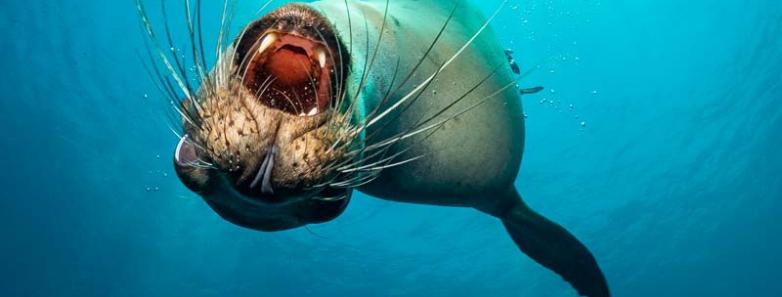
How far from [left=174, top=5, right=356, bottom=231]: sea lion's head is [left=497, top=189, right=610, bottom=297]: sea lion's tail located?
129 inches

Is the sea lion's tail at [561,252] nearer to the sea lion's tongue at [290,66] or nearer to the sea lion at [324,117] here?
the sea lion at [324,117]

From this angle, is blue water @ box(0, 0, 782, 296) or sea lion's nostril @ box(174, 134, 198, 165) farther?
blue water @ box(0, 0, 782, 296)

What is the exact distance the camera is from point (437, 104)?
2229mm

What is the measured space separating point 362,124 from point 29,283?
3923cm

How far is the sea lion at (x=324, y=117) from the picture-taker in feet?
4.42

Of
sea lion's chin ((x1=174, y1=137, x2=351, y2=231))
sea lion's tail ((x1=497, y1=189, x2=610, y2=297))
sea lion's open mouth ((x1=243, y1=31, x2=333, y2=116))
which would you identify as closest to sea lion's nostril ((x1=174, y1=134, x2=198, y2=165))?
sea lion's chin ((x1=174, y1=137, x2=351, y2=231))

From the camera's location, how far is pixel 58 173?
2344cm

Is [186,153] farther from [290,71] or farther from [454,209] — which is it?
[454,209]

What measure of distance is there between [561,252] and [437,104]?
3.07 metres

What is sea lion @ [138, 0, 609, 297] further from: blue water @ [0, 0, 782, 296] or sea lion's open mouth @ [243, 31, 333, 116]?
blue water @ [0, 0, 782, 296]

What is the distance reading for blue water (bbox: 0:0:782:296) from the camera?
1452 cm

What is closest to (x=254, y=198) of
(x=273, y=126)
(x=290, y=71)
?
(x=273, y=126)

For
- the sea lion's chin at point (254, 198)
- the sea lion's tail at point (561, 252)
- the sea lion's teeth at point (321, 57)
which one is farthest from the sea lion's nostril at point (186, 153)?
the sea lion's tail at point (561, 252)

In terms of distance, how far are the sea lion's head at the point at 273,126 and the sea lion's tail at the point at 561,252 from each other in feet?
10.8
